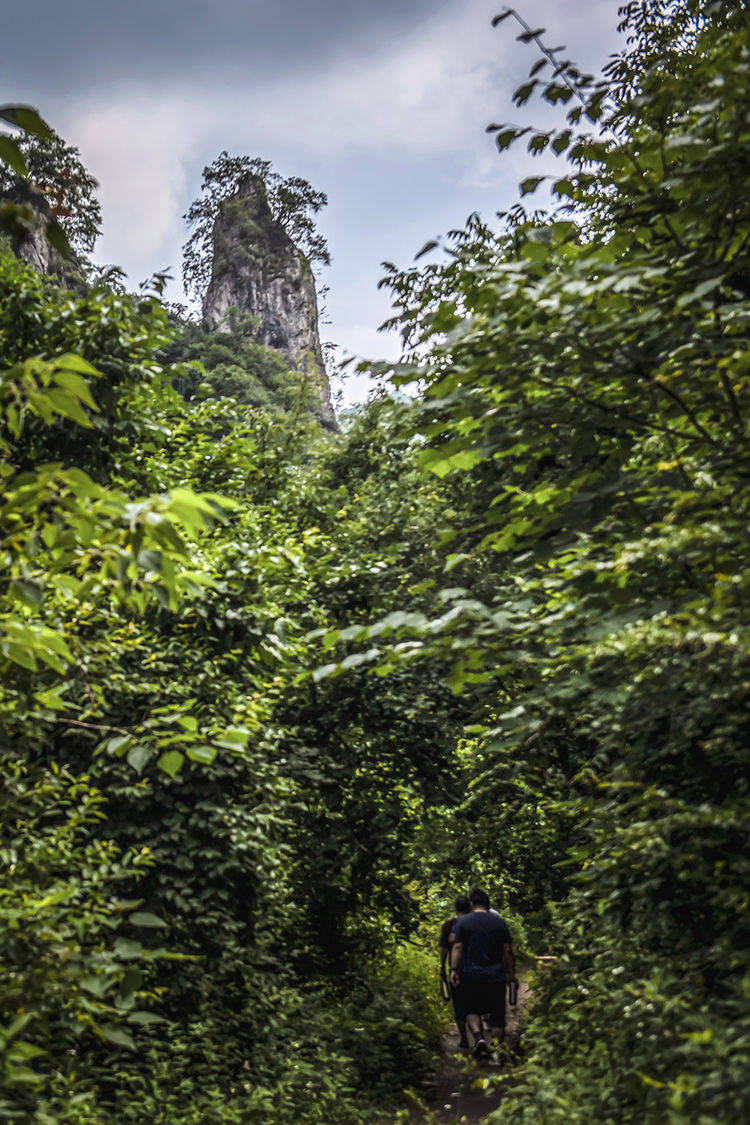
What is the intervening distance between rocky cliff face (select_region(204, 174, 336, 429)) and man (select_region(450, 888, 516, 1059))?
3820 centimetres

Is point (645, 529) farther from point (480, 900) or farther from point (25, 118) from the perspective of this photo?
point (480, 900)

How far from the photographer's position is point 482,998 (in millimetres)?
6836

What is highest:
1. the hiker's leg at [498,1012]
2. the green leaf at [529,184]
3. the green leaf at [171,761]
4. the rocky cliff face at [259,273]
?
the rocky cliff face at [259,273]

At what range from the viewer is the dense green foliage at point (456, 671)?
2.57 metres

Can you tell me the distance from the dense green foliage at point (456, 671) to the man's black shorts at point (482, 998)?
69 centimetres

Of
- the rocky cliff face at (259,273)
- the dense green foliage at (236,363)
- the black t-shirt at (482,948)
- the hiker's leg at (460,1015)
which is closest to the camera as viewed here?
the black t-shirt at (482,948)

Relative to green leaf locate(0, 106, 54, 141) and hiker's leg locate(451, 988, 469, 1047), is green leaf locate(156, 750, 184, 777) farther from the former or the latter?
hiker's leg locate(451, 988, 469, 1047)

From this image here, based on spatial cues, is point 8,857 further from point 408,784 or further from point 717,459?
point 408,784

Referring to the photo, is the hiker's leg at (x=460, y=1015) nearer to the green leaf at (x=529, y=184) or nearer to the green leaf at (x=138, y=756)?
the green leaf at (x=138, y=756)

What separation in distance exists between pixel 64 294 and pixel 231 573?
3309 millimetres

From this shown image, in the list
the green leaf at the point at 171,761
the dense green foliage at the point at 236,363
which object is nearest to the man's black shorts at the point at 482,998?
the green leaf at the point at 171,761

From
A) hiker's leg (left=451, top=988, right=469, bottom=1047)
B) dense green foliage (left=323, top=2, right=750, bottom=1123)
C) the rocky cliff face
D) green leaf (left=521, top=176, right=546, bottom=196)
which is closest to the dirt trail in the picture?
hiker's leg (left=451, top=988, right=469, bottom=1047)

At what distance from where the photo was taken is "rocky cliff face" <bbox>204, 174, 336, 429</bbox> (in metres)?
44.6

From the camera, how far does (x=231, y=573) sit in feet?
18.6
